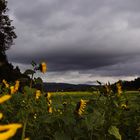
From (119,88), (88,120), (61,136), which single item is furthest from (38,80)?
(119,88)

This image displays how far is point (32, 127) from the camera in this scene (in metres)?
6.32

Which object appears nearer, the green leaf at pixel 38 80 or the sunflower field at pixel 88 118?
the green leaf at pixel 38 80

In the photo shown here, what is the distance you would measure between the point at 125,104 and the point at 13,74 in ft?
155

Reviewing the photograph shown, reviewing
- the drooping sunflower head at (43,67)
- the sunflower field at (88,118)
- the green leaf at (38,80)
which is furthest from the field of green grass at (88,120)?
the drooping sunflower head at (43,67)

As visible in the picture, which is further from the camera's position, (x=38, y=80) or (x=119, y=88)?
(x=119, y=88)

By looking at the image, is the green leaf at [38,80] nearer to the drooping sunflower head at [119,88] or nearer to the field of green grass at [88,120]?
the field of green grass at [88,120]

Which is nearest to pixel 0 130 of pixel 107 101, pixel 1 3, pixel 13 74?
pixel 107 101

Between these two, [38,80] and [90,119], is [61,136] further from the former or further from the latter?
[38,80]

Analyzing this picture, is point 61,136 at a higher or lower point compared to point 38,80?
lower

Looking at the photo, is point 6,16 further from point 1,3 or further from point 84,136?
point 84,136

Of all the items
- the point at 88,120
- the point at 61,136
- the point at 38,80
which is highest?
the point at 38,80

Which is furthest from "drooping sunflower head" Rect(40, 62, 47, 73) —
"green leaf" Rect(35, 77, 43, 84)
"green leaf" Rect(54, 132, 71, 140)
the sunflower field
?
Result: "green leaf" Rect(54, 132, 71, 140)

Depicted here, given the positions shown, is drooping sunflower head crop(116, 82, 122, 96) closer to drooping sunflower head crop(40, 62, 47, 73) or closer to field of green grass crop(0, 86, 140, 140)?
field of green grass crop(0, 86, 140, 140)

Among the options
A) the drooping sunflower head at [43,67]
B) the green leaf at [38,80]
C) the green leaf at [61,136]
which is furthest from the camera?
the green leaf at [61,136]
